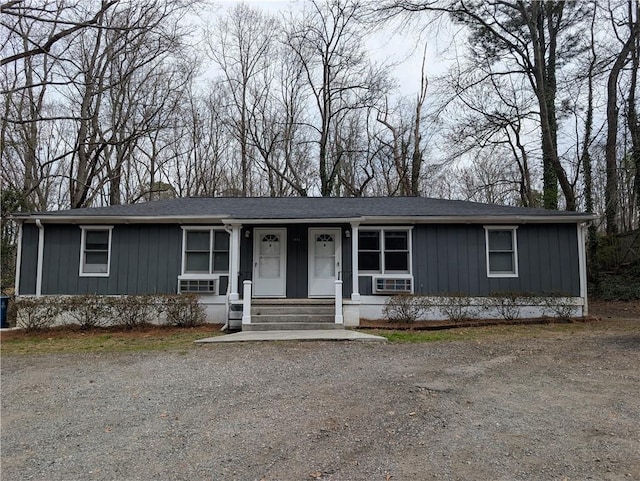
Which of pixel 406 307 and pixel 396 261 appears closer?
pixel 406 307

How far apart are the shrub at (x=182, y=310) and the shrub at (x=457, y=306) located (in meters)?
5.94

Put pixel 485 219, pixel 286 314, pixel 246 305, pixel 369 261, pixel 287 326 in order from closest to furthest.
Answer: pixel 287 326 → pixel 246 305 → pixel 286 314 → pixel 485 219 → pixel 369 261

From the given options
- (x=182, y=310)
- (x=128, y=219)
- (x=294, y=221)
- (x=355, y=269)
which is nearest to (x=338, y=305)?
(x=355, y=269)

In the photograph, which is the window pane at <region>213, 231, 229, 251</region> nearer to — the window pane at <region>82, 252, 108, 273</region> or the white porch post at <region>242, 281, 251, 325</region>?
the white porch post at <region>242, 281, 251, 325</region>

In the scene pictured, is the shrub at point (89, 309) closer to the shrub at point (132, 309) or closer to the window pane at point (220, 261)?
the shrub at point (132, 309)

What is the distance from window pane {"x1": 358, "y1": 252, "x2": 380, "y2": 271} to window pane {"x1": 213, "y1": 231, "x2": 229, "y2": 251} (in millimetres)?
3484

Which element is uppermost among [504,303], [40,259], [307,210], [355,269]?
[307,210]

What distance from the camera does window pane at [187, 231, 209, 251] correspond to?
34.9 ft

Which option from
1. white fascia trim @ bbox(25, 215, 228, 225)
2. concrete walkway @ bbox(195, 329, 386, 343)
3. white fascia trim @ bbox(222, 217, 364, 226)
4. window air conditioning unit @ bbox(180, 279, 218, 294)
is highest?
white fascia trim @ bbox(25, 215, 228, 225)

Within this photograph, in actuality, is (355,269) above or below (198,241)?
below

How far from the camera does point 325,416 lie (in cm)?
395

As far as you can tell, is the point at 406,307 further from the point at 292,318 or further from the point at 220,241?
the point at 220,241

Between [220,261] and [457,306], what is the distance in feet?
19.9

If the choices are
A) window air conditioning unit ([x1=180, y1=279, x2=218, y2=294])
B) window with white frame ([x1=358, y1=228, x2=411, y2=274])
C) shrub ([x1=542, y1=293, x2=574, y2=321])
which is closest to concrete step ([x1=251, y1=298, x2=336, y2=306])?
window air conditioning unit ([x1=180, y1=279, x2=218, y2=294])
